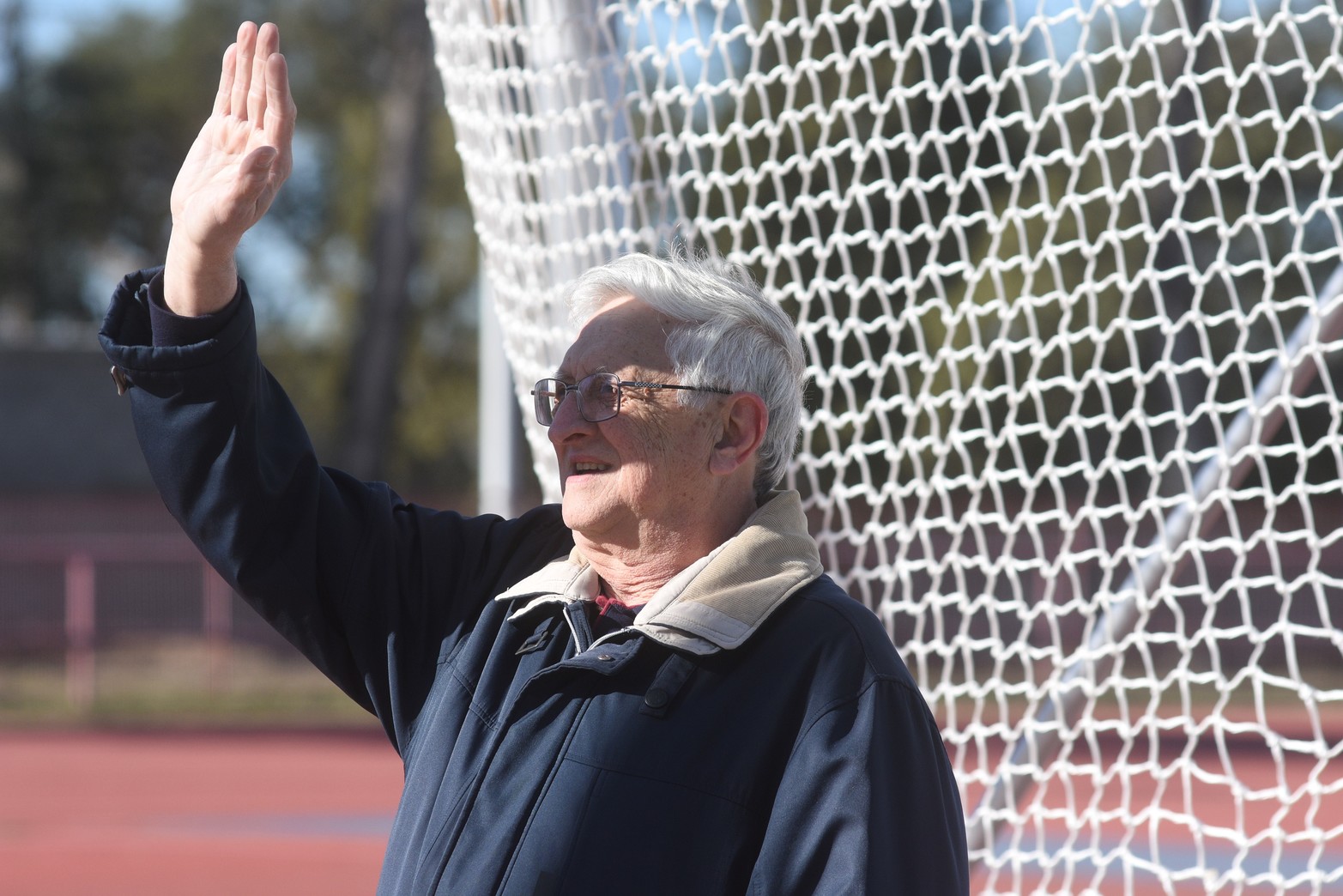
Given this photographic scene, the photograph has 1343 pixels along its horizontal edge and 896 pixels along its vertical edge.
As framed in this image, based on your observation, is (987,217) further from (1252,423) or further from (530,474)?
(530,474)

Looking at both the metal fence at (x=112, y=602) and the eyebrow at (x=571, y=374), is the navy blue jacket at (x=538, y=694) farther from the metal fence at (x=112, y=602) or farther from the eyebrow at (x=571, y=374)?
the metal fence at (x=112, y=602)

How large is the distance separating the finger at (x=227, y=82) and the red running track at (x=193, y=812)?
5271mm

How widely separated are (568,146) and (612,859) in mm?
2267

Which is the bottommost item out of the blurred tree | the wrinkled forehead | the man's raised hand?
the wrinkled forehead

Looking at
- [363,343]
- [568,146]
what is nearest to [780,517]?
[568,146]

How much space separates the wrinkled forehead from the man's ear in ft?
0.35

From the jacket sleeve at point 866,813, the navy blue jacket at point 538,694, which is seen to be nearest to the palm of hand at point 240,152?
the navy blue jacket at point 538,694

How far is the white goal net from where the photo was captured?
10.2 ft

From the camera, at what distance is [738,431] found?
2213mm

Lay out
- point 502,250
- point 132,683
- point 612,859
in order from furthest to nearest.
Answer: point 132,683, point 502,250, point 612,859

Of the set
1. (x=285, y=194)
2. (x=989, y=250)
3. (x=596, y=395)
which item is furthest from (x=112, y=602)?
(x=285, y=194)

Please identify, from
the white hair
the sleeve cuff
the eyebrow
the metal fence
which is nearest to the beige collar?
the white hair

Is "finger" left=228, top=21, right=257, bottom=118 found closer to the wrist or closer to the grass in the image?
the wrist

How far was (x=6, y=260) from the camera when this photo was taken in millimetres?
29516
